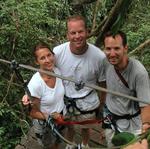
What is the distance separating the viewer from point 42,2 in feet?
15.0

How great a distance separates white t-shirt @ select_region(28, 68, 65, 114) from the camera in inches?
90.4

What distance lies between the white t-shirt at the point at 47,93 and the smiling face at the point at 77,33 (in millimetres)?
236

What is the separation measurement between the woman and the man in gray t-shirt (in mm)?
343

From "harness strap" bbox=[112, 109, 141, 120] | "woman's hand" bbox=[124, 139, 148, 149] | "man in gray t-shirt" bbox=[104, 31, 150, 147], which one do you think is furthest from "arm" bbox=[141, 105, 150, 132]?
"woman's hand" bbox=[124, 139, 148, 149]

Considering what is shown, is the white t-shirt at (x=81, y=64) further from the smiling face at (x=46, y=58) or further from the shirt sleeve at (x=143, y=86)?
the shirt sleeve at (x=143, y=86)

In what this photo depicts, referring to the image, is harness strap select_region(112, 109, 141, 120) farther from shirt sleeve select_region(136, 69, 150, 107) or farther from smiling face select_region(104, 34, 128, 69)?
smiling face select_region(104, 34, 128, 69)

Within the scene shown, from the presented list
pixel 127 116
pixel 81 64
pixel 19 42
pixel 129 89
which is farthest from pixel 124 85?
pixel 19 42

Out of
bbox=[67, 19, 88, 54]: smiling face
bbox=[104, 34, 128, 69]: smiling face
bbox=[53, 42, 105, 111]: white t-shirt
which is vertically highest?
bbox=[67, 19, 88, 54]: smiling face

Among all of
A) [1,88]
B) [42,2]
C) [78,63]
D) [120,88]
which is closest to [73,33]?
[78,63]

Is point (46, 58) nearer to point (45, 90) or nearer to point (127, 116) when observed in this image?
point (45, 90)

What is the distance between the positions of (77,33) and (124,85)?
0.42 m

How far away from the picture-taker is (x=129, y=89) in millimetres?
Result: 1959

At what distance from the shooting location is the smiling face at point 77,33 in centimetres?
210

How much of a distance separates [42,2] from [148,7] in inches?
71.9
